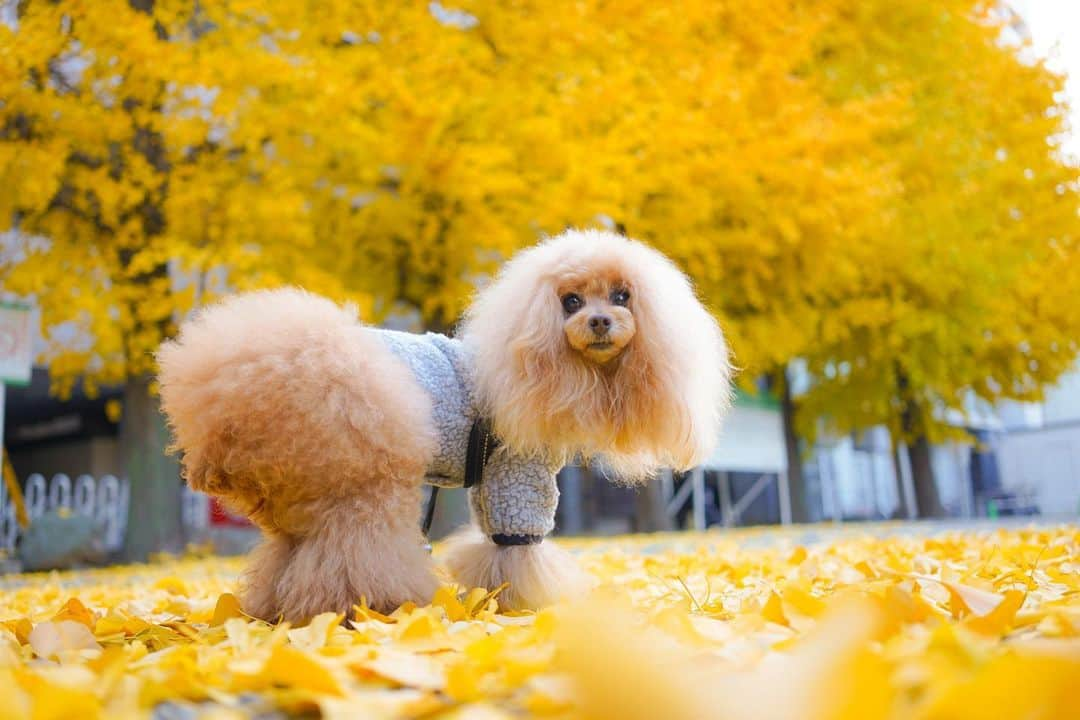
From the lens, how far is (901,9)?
11367mm

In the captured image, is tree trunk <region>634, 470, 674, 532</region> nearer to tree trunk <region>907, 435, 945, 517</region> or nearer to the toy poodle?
tree trunk <region>907, 435, 945, 517</region>

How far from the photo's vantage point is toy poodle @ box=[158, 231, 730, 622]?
8.13 ft

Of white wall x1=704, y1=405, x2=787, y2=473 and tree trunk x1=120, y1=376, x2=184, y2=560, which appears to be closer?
tree trunk x1=120, y1=376, x2=184, y2=560

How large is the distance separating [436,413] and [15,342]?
5772 millimetres

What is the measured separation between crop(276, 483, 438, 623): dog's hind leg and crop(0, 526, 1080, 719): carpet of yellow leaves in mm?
91

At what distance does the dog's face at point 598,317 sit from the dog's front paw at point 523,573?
2.17 ft

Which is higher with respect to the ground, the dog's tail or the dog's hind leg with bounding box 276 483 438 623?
the dog's tail

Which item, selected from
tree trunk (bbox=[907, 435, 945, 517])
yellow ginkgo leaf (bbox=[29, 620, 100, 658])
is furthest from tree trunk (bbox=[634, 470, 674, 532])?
yellow ginkgo leaf (bbox=[29, 620, 100, 658])

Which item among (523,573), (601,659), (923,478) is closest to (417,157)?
(523,573)

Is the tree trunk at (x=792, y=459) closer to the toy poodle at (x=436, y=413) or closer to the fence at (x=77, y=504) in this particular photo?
the fence at (x=77, y=504)

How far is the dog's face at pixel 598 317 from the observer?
271cm

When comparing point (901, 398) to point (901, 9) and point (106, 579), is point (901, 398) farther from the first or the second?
point (106, 579)

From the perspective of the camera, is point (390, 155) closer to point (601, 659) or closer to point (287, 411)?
point (287, 411)

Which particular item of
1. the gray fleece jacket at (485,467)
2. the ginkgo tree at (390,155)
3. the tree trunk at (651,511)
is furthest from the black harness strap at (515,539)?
the tree trunk at (651,511)
